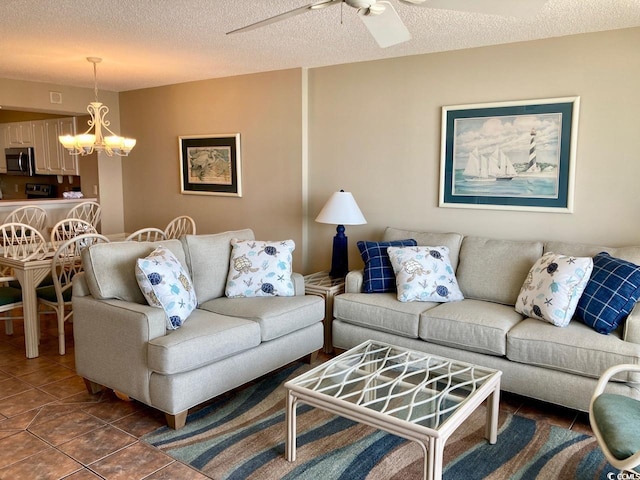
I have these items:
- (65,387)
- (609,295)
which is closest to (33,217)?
(65,387)

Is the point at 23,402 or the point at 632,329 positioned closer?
the point at 632,329

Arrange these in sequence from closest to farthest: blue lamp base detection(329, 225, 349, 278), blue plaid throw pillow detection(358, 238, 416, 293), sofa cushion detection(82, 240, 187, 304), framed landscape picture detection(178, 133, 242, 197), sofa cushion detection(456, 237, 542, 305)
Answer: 1. sofa cushion detection(82, 240, 187, 304)
2. sofa cushion detection(456, 237, 542, 305)
3. blue plaid throw pillow detection(358, 238, 416, 293)
4. blue lamp base detection(329, 225, 349, 278)
5. framed landscape picture detection(178, 133, 242, 197)

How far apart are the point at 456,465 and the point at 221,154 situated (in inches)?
154

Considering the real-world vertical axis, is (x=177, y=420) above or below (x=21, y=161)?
below

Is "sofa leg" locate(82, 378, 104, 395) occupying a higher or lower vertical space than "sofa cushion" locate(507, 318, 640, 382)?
lower

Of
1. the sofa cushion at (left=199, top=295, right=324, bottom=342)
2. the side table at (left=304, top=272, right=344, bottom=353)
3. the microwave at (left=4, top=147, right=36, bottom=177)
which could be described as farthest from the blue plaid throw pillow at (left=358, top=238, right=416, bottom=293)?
the microwave at (left=4, top=147, right=36, bottom=177)

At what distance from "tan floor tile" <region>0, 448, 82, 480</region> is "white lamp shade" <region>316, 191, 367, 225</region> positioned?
2.41m

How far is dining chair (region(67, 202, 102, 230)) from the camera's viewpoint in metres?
5.98

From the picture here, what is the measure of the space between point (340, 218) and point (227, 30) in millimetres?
1608

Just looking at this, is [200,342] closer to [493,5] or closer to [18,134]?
[493,5]

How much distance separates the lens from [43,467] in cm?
245

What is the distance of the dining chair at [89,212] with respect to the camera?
5.98 metres

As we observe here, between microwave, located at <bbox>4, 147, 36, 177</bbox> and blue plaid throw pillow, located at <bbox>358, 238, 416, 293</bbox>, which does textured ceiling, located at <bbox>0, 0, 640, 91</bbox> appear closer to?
blue plaid throw pillow, located at <bbox>358, 238, 416, 293</bbox>

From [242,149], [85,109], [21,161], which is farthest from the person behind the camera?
[21,161]
